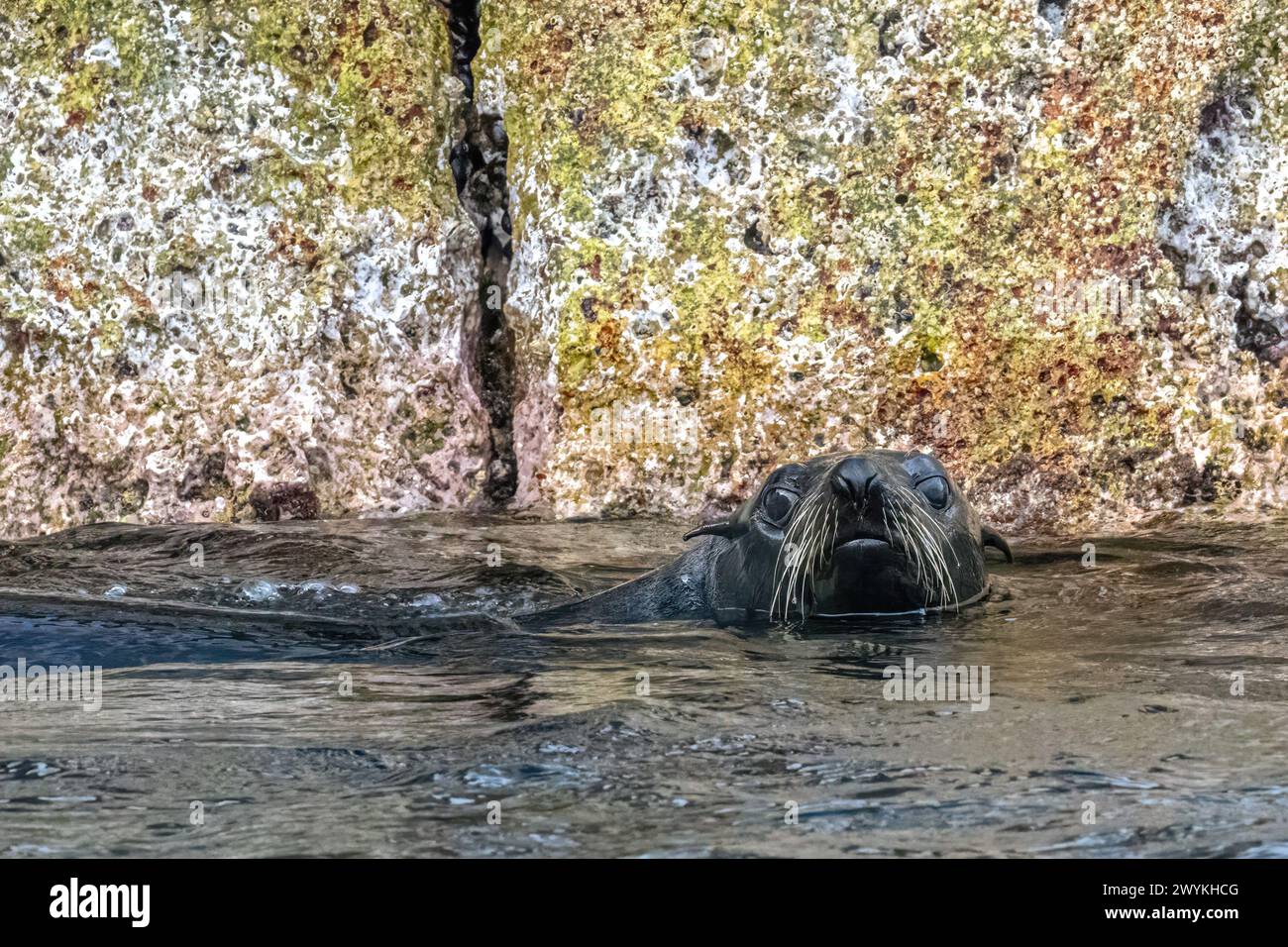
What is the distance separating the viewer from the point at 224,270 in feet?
21.1

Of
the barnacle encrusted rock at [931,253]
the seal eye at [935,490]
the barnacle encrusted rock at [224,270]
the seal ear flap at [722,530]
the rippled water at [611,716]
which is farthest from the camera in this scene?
the barnacle encrusted rock at [224,270]

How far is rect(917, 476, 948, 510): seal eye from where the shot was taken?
477cm

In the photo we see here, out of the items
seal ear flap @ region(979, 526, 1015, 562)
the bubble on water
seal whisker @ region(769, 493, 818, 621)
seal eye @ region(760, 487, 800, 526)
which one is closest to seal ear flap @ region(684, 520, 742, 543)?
seal eye @ region(760, 487, 800, 526)

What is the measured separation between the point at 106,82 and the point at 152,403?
1.32m

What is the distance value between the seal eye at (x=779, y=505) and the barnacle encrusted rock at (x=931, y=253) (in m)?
1.29

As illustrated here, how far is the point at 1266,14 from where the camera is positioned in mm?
6133

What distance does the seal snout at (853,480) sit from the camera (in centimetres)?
442
